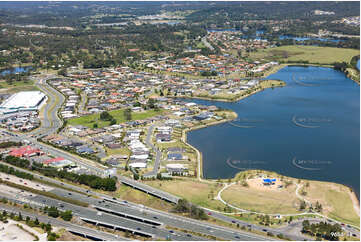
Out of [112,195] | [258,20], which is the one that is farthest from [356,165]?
[258,20]

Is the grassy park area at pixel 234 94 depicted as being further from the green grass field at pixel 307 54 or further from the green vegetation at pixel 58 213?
the green vegetation at pixel 58 213

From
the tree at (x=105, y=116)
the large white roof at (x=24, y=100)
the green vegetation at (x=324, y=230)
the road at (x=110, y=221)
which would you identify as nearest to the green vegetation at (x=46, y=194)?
the road at (x=110, y=221)

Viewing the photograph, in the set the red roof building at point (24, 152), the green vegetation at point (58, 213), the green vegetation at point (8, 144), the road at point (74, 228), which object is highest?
the green vegetation at point (8, 144)

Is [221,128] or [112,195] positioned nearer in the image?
[112,195]

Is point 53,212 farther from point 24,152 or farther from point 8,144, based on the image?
point 8,144

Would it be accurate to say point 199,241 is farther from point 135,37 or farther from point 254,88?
point 135,37

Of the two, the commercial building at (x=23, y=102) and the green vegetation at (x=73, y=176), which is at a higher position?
the commercial building at (x=23, y=102)

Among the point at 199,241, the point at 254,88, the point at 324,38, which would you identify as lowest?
the point at 199,241
